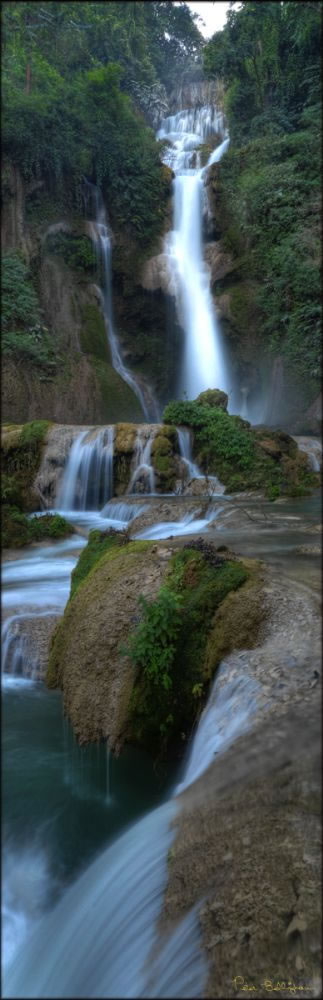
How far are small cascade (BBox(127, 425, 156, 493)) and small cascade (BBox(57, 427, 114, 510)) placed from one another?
450 millimetres

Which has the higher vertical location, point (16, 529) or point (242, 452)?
point (242, 452)

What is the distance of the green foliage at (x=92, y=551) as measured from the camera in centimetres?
379

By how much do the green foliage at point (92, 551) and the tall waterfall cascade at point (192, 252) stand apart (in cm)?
280

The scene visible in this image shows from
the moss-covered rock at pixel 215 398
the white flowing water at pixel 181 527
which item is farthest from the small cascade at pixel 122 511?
the moss-covered rock at pixel 215 398

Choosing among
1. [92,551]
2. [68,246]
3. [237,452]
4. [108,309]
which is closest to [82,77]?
[68,246]

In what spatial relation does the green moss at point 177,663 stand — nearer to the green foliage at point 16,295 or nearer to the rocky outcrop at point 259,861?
the rocky outcrop at point 259,861

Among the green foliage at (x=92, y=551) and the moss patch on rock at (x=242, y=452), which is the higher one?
the moss patch on rock at (x=242, y=452)

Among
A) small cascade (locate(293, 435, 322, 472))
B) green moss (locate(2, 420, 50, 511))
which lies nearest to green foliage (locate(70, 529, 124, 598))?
green moss (locate(2, 420, 50, 511))

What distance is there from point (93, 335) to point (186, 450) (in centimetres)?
300

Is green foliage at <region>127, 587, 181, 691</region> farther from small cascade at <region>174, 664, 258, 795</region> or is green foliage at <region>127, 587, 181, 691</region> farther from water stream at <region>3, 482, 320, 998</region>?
water stream at <region>3, 482, 320, 998</region>

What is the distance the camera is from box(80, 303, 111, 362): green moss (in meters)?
5.18

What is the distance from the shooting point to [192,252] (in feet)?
34.4
